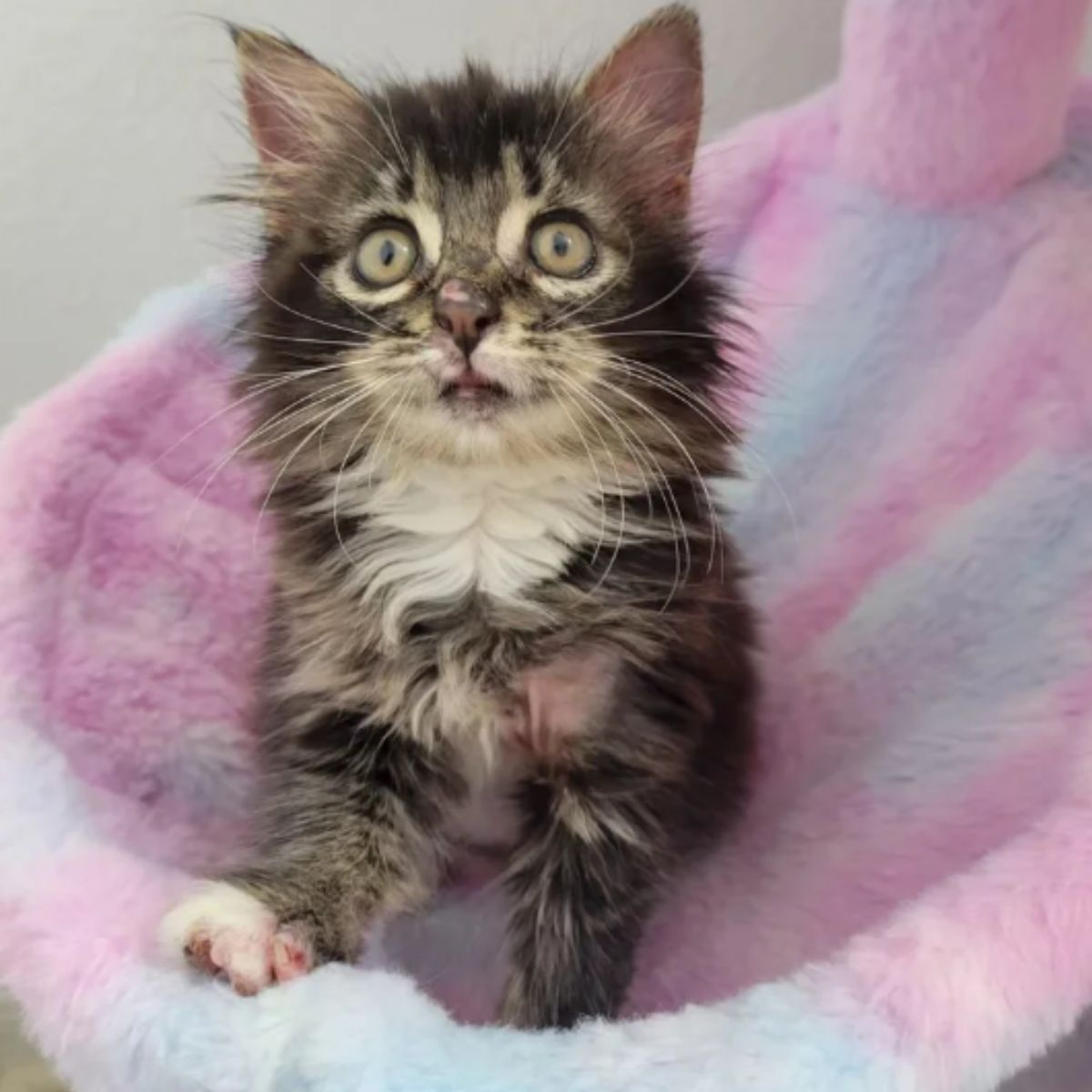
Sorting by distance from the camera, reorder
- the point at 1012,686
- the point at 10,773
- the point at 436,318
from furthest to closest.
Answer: the point at 1012,686, the point at 10,773, the point at 436,318

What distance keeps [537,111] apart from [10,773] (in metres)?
0.75

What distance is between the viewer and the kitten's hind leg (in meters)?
1.06

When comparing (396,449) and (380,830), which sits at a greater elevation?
(396,449)

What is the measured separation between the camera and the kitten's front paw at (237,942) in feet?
3.21

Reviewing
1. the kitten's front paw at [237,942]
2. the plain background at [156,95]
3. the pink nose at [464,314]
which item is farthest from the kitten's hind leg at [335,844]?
the plain background at [156,95]

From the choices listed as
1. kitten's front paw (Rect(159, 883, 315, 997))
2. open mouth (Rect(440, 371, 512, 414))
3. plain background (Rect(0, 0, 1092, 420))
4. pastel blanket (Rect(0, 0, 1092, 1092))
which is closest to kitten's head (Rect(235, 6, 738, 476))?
open mouth (Rect(440, 371, 512, 414))

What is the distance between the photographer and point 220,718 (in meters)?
1.48

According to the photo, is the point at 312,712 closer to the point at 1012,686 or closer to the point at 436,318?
the point at 436,318

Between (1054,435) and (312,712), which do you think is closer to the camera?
(312,712)

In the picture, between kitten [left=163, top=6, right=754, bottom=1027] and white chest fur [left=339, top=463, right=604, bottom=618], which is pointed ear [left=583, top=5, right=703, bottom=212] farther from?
white chest fur [left=339, top=463, right=604, bottom=618]

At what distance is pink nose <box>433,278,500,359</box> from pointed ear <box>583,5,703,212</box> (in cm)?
30

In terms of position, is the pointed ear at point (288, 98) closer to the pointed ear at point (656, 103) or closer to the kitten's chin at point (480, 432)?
the pointed ear at point (656, 103)

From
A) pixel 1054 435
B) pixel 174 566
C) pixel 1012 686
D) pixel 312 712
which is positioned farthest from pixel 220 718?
pixel 1054 435

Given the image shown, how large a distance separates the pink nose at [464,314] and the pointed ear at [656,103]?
0.30 meters
